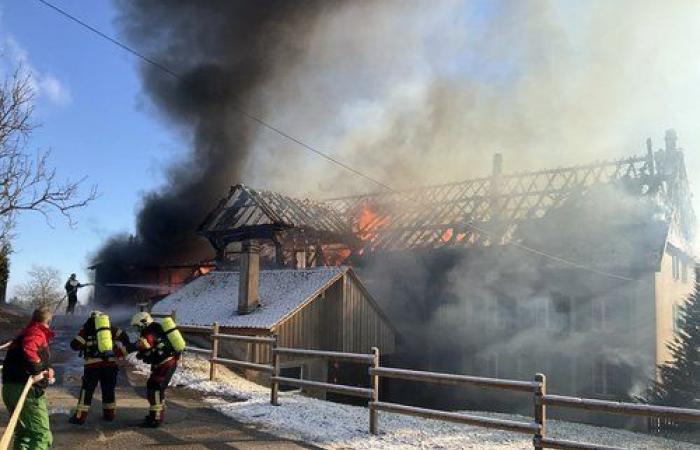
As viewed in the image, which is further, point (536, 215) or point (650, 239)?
point (536, 215)

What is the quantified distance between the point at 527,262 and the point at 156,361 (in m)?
14.9

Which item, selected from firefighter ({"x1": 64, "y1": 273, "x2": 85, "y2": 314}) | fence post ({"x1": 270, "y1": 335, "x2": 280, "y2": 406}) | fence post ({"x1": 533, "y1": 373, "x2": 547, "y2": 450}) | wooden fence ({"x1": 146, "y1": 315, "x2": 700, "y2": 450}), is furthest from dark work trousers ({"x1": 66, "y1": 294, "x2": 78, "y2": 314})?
fence post ({"x1": 533, "y1": 373, "x2": 547, "y2": 450})

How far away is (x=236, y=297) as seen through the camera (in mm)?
16672

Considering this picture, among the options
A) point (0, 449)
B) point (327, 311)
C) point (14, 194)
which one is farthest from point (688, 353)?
point (14, 194)

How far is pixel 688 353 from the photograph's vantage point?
665 inches

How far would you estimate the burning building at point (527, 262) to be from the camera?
17.6 meters

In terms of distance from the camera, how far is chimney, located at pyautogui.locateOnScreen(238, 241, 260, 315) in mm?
15151

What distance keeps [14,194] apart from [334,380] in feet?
37.6

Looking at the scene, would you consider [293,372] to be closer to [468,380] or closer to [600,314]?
[468,380]

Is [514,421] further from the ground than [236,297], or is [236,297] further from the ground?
[236,297]

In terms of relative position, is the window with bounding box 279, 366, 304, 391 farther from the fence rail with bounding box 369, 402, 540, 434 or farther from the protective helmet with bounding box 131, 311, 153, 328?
the fence rail with bounding box 369, 402, 540, 434

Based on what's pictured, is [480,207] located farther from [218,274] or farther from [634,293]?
[218,274]

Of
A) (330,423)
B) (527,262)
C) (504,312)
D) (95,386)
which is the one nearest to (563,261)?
(527,262)

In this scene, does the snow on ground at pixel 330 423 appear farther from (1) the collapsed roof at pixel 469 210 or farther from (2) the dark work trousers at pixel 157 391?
(1) the collapsed roof at pixel 469 210
